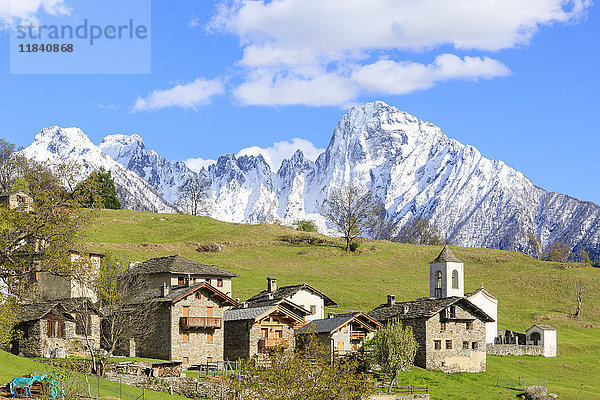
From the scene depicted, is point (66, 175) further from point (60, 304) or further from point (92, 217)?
point (60, 304)

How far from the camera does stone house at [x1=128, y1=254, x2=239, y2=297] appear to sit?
82.2 metres

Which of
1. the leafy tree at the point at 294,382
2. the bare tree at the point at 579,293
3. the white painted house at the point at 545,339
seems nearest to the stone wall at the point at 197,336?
the leafy tree at the point at 294,382

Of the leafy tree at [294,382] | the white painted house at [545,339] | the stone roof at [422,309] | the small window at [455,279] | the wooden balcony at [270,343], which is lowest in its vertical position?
the white painted house at [545,339]

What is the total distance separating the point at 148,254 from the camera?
394 feet

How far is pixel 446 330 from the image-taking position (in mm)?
77188

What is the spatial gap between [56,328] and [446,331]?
37276 mm

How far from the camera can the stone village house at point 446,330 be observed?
75562 millimetres

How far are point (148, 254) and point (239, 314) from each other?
49.8 metres

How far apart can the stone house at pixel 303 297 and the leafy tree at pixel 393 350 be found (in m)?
19.7

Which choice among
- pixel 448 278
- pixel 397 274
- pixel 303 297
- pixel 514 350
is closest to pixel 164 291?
pixel 303 297

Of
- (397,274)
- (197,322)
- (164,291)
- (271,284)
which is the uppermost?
(397,274)

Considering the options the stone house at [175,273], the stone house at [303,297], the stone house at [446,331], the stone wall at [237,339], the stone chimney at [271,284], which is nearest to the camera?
the stone wall at [237,339]

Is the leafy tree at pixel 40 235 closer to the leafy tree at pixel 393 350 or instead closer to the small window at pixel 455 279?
the leafy tree at pixel 393 350

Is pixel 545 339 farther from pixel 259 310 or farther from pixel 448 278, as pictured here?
pixel 259 310
